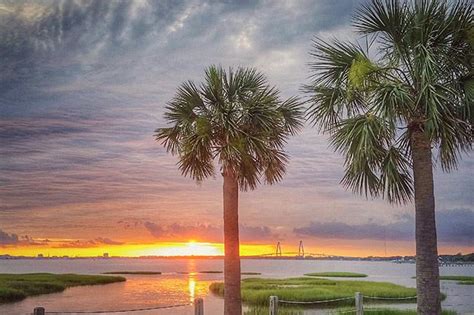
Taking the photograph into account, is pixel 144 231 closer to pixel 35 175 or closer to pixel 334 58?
pixel 35 175

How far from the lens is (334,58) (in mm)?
9219

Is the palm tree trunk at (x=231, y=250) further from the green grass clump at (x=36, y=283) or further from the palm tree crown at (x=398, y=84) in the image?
the green grass clump at (x=36, y=283)

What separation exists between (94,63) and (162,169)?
10.9ft

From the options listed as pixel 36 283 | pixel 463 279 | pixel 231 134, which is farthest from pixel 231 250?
pixel 463 279

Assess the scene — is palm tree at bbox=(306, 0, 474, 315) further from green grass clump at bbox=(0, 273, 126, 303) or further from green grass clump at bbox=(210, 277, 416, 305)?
green grass clump at bbox=(0, 273, 126, 303)

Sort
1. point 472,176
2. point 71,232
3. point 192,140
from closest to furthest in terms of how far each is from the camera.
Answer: point 192,140 → point 472,176 → point 71,232

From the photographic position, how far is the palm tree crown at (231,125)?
10.2 metres

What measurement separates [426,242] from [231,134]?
328cm

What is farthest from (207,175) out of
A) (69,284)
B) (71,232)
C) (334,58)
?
(69,284)

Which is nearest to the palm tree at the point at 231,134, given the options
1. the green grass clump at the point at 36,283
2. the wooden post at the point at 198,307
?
the wooden post at the point at 198,307

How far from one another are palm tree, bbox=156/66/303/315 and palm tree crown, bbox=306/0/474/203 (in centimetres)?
130

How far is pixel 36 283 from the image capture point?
66.7 ft

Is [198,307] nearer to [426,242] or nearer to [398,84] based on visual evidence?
[426,242]

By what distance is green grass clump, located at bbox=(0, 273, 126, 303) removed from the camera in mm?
18547
